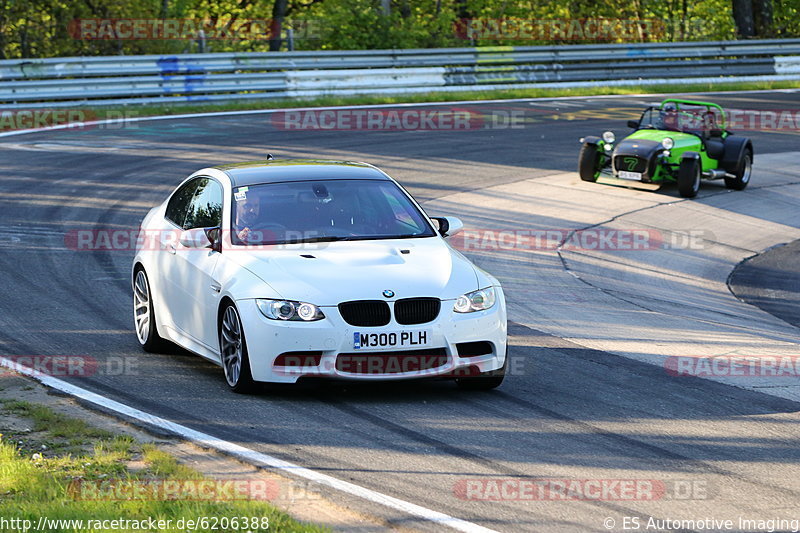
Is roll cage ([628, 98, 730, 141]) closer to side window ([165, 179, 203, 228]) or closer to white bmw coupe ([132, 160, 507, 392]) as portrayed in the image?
white bmw coupe ([132, 160, 507, 392])

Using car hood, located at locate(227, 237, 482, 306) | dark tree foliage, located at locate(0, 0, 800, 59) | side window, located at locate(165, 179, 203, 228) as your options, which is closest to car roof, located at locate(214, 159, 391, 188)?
side window, located at locate(165, 179, 203, 228)

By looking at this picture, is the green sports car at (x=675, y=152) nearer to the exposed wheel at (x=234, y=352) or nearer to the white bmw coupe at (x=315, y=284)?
the white bmw coupe at (x=315, y=284)

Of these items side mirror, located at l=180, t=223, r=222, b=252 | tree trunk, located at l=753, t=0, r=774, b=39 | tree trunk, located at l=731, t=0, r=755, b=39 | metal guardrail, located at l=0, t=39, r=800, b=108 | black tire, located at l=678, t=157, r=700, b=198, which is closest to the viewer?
side mirror, located at l=180, t=223, r=222, b=252

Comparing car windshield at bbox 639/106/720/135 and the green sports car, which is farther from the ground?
car windshield at bbox 639/106/720/135

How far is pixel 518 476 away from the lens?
628cm

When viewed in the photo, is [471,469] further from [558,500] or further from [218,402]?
[218,402]

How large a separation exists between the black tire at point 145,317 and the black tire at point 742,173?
523 inches

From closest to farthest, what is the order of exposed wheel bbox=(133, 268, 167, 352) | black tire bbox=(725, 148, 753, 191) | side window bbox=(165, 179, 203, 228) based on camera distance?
exposed wheel bbox=(133, 268, 167, 352), side window bbox=(165, 179, 203, 228), black tire bbox=(725, 148, 753, 191)

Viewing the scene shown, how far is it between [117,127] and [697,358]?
16492mm

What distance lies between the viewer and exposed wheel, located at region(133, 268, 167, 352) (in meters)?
9.32

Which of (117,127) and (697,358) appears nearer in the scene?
(697,358)

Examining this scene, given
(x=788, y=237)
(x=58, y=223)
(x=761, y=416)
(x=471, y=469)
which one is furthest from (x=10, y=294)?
(x=788, y=237)

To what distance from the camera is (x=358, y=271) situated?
789 centimetres

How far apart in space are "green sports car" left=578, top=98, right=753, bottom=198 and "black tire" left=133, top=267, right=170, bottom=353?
37.2 feet
